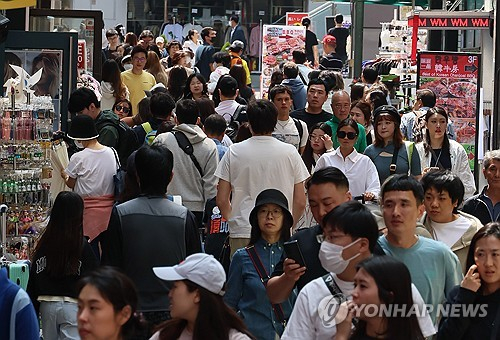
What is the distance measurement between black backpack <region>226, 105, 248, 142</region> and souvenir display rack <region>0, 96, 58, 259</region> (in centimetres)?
237

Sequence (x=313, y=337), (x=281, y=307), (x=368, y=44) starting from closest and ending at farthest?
1. (x=313, y=337)
2. (x=281, y=307)
3. (x=368, y=44)

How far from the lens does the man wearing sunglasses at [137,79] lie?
15.1 metres

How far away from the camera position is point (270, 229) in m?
6.75

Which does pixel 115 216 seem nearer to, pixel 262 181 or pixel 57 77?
pixel 262 181

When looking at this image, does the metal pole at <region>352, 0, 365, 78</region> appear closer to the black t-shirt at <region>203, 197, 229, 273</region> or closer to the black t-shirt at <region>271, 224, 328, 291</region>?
the black t-shirt at <region>203, 197, 229, 273</region>

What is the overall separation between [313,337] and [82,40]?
425 inches

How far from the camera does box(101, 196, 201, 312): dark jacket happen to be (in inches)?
276

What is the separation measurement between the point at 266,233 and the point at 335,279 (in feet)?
4.88

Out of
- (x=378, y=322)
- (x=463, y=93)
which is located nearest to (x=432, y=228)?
(x=378, y=322)

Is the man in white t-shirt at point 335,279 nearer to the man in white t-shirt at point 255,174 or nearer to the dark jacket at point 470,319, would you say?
the dark jacket at point 470,319

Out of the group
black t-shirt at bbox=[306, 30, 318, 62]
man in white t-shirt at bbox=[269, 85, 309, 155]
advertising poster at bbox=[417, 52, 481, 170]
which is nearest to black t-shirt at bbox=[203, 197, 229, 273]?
man in white t-shirt at bbox=[269, 85, 309, 155]

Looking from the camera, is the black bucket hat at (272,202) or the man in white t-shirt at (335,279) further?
the black bucket hat at (272,202)

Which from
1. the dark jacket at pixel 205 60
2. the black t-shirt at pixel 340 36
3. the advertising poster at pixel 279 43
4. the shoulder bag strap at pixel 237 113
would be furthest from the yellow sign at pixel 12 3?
the black t-shirt at pixel 340 36

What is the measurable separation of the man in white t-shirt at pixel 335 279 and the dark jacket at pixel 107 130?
517 centimetres
